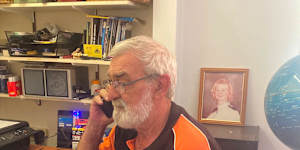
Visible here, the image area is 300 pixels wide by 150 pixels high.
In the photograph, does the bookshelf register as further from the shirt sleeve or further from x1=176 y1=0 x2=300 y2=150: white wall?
the shirt sleeve

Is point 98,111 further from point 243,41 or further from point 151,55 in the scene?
point 243,41

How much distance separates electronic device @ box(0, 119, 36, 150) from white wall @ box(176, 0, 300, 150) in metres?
1.19

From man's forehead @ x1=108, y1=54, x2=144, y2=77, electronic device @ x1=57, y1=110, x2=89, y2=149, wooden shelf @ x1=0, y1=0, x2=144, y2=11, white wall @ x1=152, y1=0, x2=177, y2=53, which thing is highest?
wooden shelf @ x1=0, y1=0, x2=144, y2=11

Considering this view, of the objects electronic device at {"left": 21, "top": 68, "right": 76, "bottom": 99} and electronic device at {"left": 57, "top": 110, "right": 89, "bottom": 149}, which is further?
electronic device at {"left": 57, "top": 110, "right": 89, "bottom": 149}

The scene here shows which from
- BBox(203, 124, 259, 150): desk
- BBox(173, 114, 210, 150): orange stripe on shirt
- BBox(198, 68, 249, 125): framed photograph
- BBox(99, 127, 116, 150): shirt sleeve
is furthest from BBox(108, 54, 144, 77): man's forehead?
BBox(198, 68, 249, 125): framed photograph

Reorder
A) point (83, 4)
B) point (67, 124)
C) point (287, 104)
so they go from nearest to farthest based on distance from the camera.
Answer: point (287, 104) < point (83, 4) < point (67, 124)

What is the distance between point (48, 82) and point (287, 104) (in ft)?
5.58

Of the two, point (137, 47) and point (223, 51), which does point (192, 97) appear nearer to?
point (223, 51)

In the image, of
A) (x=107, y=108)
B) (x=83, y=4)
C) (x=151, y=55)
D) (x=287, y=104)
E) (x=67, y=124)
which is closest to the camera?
(x=151, y=55)

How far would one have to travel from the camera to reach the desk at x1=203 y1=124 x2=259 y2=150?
1.51 meters

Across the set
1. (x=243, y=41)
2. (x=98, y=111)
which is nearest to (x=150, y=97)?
(x=98, y=111)

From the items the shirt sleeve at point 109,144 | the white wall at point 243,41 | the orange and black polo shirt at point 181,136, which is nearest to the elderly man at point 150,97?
the orange and black polo shirt at point 181,136

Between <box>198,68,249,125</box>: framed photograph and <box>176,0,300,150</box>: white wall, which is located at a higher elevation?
<box>176,0,300,150</box>: white wall

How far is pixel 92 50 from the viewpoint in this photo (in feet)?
5.68
